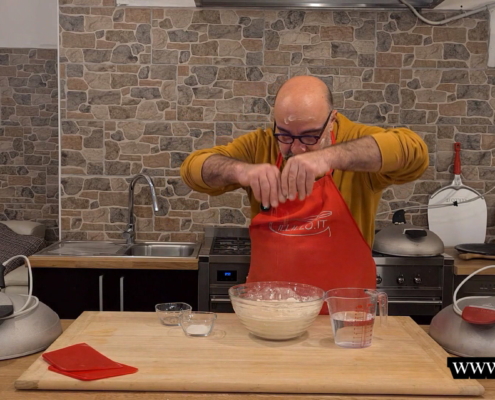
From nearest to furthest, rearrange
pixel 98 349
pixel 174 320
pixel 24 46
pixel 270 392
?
1. pixel 270 392
2. pixel 98 349
3. pixel 174 320
4. pixel 24 46

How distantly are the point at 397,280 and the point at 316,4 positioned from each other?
154 cm

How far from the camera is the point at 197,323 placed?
5.65 ft

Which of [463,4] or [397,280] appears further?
[463,4]

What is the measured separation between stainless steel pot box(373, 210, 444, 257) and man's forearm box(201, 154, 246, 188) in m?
1.29

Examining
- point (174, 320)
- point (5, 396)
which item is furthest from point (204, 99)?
point (5, 396)

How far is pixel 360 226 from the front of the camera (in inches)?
90.7

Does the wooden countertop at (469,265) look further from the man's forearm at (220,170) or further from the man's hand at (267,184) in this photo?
the man's hand at (267,184)

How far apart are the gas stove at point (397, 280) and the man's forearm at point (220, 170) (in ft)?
3.32

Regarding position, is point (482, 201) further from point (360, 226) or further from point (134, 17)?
point (134, 17)

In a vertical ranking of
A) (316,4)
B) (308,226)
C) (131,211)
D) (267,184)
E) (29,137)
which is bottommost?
(131,211)

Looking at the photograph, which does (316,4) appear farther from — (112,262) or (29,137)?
(29,137)

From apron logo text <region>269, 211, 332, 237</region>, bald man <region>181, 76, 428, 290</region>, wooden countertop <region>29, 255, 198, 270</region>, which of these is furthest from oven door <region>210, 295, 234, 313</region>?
apron logo text <region>269, 211, 332, 237</region>

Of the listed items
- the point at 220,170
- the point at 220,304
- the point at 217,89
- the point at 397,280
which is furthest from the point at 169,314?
the point at 217,89

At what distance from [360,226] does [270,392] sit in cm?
106
